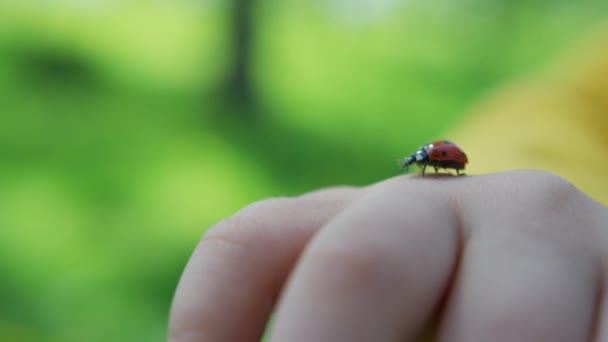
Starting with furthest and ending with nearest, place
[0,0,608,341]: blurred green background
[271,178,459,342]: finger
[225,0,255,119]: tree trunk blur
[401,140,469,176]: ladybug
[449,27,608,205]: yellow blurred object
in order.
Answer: [225,0,255,119]: tree trunk blur → [0,0,608,341]: blurred green background → [449,27,608,205]: yellow blurred object → [401,140,469,176]: ladybug → [271,178,459,342]: finger

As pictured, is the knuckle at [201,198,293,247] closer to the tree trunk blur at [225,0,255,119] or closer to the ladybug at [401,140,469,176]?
the ladybug at [401,140,469,176]

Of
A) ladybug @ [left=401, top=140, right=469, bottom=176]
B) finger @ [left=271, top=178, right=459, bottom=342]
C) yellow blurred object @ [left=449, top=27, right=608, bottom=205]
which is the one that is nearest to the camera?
finger @ [left=271, top=178, right=459, bottom=342]

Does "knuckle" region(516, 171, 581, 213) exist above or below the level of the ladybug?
above

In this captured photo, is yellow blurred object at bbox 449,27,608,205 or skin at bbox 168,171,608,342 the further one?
yellow blurred object at bbox 449,27,608,205

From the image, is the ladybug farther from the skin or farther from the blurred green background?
the blurred green background

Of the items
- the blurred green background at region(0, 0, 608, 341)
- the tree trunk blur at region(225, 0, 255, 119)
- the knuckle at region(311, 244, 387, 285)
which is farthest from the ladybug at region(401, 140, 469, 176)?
the tree trunk blur at region(225, 0, 255, 119)

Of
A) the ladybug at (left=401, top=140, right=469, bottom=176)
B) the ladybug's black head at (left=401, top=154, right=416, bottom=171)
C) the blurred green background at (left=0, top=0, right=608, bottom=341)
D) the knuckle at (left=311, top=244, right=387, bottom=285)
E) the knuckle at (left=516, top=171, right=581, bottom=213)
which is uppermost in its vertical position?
the knuckle at (left=516, top=171, right=581, bottom=213)
